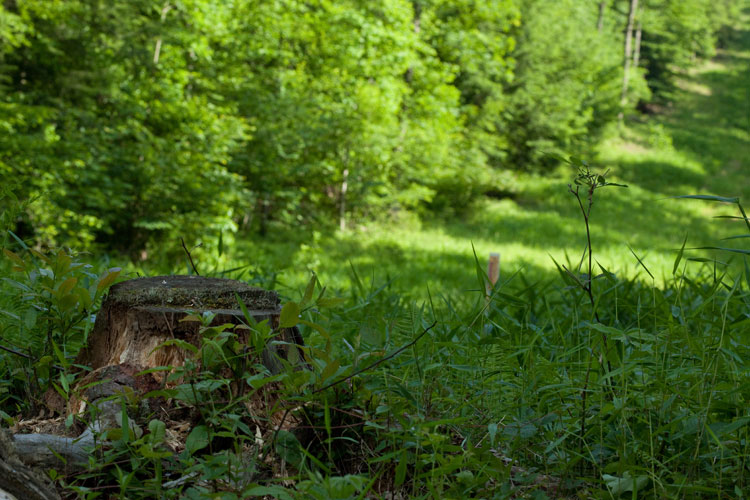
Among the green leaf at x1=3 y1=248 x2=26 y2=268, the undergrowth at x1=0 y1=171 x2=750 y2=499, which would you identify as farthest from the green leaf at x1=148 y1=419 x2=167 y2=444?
the green leaf at x1=3 y1=248 x2=26 y2=268

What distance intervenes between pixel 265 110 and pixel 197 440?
34.8 ft

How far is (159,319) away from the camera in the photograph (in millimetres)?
1825

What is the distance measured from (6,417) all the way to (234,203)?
9212mm

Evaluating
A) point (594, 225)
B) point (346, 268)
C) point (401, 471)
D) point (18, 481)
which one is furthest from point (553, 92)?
point (18, 481)

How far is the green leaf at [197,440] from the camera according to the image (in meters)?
1.45

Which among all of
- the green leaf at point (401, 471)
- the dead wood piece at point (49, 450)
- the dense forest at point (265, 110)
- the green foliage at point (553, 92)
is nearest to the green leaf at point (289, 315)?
the green leaf at point (401, 471)

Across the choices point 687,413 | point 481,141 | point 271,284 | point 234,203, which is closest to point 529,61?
point 481,141

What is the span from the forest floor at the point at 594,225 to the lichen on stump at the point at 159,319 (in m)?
0.85

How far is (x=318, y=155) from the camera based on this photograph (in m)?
13.9

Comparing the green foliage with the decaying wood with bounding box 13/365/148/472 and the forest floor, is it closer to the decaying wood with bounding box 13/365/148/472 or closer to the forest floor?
the forest floor

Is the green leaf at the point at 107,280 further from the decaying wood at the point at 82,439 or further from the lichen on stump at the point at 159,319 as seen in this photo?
the decaying wood at the point at 82,439

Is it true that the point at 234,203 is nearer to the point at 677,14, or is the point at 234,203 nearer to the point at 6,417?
the point at 6,417

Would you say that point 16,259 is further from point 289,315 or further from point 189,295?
point 289,315

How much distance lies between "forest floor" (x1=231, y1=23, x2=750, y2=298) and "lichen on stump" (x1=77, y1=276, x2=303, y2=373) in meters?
0.85
